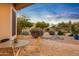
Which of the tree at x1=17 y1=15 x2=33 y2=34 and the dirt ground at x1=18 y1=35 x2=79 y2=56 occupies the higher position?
the tree at x1=17 y1=15 x2=33 y2=34

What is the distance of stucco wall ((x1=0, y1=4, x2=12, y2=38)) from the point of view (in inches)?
126

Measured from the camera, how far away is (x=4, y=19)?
320 cm

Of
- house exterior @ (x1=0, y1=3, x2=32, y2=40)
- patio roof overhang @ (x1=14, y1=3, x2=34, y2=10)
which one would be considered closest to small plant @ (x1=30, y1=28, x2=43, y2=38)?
house exterior @ (x1=0, y1=3, x2=32, y2=40)

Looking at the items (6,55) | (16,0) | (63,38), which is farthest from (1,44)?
(63,38)

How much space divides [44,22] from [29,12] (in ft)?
0.78

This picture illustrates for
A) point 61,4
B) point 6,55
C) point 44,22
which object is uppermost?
point 61,4

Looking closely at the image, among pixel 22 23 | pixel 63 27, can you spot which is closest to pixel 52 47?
pixel 63 27

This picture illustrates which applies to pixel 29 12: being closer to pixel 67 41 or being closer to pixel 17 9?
pixel 17 9

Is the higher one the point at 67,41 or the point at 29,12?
the point at 29,12

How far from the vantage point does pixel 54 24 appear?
3223 millimetres

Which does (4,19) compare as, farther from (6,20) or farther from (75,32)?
(75,32)

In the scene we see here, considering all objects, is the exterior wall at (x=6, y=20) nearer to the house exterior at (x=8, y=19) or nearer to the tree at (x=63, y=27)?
the house exterior at (x=8, y=19)

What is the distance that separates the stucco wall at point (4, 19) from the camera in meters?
3.19

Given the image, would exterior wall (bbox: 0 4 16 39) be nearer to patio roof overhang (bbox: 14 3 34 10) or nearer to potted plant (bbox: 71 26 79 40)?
patio roof overhang (bbox: 14 3 34 10)
